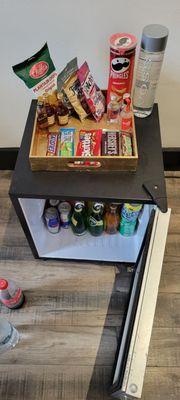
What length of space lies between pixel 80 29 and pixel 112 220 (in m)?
0.67

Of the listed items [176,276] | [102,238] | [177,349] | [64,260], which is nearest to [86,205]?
[102,238]

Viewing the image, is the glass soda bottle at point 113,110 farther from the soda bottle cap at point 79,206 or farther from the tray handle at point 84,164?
the soda bottle cap at point 79,206

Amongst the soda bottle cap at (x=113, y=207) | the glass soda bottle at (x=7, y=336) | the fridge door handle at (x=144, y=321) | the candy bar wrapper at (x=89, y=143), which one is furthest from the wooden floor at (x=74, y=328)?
the candy bar wrapper at (x=89, y=143)

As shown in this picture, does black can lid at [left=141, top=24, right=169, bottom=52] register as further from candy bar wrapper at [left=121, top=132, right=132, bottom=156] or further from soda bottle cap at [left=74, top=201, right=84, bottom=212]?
soda bottle cap at [left=74, top=201, right=84, bottom=212]

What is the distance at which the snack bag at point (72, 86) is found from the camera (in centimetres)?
92

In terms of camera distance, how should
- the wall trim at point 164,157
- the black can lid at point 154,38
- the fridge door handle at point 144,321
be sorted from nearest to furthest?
the fridge door handle at point 144,321 → the black can lid at point 154,38 → the wall trim at point 164,157

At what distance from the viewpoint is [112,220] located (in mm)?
1229

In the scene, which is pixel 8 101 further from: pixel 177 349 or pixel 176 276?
pixel 177 349

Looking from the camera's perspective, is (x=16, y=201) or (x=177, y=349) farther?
(x=177, y=349)

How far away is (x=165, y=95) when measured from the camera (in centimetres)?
124

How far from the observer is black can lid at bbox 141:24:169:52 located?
0.84 m

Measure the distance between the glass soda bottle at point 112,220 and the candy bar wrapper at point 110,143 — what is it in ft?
0.97

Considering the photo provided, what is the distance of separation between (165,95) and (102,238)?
2.01ft

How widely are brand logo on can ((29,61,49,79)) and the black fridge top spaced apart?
0.77ft
